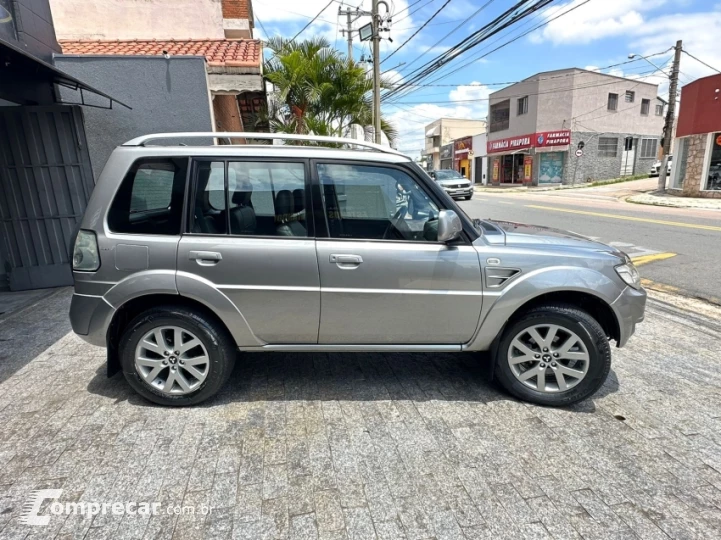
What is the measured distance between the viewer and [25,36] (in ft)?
16.8

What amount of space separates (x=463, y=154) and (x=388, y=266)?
44984mm

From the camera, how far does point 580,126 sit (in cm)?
2959

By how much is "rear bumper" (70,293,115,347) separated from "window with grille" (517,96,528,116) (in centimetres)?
3461

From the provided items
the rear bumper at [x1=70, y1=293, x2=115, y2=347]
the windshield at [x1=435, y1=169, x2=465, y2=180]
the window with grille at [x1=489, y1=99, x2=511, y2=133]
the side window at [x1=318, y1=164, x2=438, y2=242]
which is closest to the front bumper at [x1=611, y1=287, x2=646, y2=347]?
the side window at [x1=318, y1=164, x2=438, y2=242]

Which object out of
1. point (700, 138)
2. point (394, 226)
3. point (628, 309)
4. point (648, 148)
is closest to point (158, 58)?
point (394, 226)

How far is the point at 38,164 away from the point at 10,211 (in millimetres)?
740

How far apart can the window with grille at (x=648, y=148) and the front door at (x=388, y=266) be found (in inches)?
1494

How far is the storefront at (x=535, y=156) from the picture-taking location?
29.8m

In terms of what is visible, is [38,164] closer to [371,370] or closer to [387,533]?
[371,370]

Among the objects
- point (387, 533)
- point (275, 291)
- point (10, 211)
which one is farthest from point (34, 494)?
point (10, 211)

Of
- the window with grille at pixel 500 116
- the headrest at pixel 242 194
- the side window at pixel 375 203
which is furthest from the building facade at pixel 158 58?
the window with grille at pixel 500 116

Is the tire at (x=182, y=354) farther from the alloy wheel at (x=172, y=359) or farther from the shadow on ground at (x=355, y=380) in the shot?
the shadow on ground at (x=355, y=380)

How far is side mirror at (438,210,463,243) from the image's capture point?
A: 2600 mm

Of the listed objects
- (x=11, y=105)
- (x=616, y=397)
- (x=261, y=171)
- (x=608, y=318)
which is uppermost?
(x=11, y=105)
